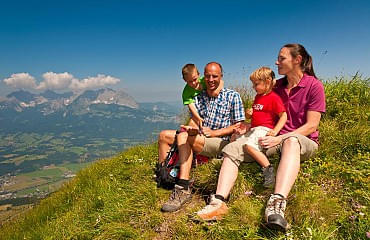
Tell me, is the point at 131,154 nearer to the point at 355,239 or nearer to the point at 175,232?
the point at 175,232

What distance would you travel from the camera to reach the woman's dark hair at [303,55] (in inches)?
154

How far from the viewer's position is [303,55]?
3.95m

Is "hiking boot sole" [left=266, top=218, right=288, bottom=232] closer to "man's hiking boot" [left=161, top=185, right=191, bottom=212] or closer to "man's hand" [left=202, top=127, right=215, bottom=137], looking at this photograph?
"man's hiking boot" [left=161, top=185, right=191, bottom=212]

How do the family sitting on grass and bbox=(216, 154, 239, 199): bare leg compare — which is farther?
bbox=(216, 154, 239, 199): bare leg

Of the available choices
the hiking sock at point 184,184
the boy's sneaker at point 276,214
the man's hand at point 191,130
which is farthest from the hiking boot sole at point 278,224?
the man's hand at point 191,130

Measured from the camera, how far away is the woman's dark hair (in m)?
3.90

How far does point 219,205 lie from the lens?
3.21m

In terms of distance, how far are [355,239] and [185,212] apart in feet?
6.56

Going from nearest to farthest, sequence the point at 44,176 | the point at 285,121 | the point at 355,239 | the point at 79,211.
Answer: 1. the point at 355,239
2. the point at 285,121
3. the point at 79,211
4. the point at 44,176

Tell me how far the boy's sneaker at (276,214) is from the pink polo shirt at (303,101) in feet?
4.42

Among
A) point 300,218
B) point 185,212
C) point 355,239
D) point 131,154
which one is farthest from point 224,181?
point 131,154

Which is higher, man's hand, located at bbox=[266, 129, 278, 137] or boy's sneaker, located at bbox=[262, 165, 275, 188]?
man's hand, located at bbox=[266, 129, 278, 137]

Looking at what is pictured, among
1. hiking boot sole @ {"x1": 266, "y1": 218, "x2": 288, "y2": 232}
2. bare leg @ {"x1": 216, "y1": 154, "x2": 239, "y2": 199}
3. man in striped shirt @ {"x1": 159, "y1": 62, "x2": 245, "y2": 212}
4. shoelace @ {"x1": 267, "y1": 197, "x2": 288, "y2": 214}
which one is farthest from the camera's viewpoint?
man in striped shirt @ {"x1": 159, "y1": 62, "x2": 245, "y2": 212}

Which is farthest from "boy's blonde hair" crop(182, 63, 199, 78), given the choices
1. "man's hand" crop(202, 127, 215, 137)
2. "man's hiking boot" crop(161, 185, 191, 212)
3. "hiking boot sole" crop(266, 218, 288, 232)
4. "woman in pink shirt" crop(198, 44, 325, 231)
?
"hiking boot sole" crop(266, 218, 288, 232)
